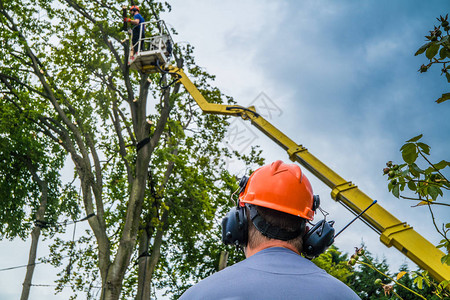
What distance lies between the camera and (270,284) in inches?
60.9

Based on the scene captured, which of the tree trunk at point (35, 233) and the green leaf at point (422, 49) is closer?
the green leaf at point (422, 49)

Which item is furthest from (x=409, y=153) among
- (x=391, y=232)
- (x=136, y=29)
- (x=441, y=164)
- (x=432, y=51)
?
(x=136, y=29)

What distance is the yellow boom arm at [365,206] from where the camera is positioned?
817 cm

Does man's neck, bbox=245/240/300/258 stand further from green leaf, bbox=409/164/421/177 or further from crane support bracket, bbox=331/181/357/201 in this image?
crane support bracket, bbox=331/181/357/201

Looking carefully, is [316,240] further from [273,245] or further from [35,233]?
[35,233]

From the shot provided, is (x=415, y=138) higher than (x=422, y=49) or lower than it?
lower

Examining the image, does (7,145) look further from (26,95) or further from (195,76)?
(195,76)

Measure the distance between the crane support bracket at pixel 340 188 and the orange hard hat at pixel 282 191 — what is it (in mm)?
7459

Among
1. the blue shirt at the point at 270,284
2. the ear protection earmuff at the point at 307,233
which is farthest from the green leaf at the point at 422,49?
the blue shirt at the point at 270,284

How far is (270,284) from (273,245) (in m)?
0.36

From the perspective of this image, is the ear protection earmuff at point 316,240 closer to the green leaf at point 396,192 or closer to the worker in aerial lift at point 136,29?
the green leaf at point 396,192

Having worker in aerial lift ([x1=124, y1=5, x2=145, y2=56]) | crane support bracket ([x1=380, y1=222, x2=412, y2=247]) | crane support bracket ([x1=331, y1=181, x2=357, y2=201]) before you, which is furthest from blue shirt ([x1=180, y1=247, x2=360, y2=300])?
worker in aerial lift ([x1=124, y1=5, x2=145, y2=56])

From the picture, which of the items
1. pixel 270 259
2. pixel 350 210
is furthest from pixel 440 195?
pixel 350 210

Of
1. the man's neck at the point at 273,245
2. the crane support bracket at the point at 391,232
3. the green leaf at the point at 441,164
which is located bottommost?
the man's neck at the point at 273,245
